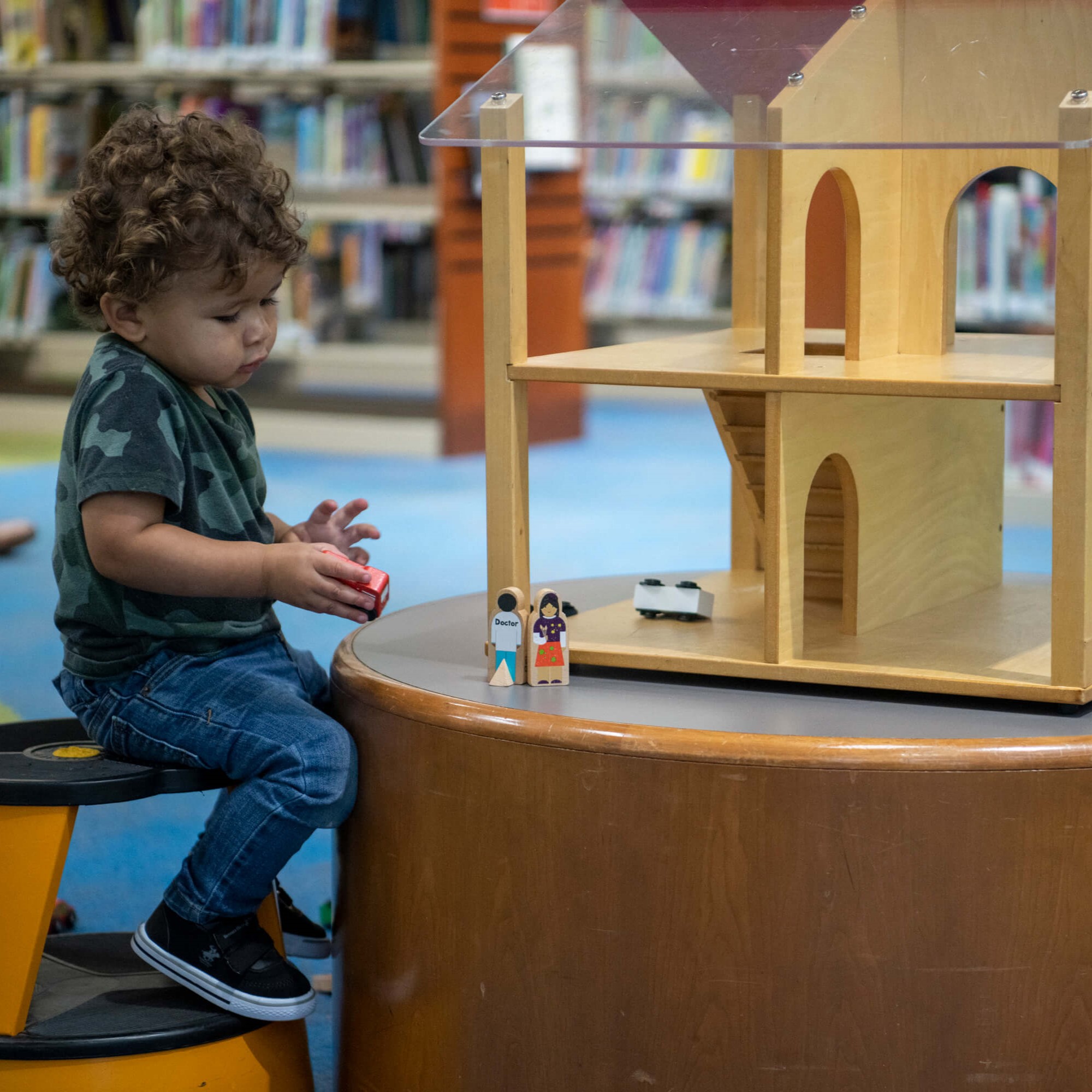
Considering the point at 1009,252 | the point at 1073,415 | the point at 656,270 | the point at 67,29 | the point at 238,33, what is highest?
the point at 67,29

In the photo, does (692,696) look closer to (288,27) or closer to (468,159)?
(468,159)

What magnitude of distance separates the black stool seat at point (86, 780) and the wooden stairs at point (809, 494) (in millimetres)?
567

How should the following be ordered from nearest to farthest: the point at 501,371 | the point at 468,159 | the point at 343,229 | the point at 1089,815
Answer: the point at 1089,815 < the point at 501,371 < the point at 468,159 < the point at 343,229

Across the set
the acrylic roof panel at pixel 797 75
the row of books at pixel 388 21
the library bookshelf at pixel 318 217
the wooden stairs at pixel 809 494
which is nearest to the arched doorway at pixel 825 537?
the wooden stairs at pixel 809 494

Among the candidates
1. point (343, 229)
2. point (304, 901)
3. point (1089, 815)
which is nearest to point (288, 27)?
point (343, 229)

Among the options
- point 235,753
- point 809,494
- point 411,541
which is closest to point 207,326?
point 235,753

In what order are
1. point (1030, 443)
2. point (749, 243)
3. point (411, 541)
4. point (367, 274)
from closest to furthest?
point (749, 243), point (411, 541), point (1030, 443), point (367, 274)

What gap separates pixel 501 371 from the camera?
4.51 ft

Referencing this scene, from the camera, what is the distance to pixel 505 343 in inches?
53.8

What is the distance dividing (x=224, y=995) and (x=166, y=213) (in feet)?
2.22

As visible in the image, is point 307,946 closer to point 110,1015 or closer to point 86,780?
point 110,1015

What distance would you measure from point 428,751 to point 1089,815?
1.66ft

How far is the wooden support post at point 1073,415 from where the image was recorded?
45.6 inches

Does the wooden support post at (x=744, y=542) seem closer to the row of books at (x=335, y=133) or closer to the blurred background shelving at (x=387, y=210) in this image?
the blurred background shelving at (x=387, y=210)
